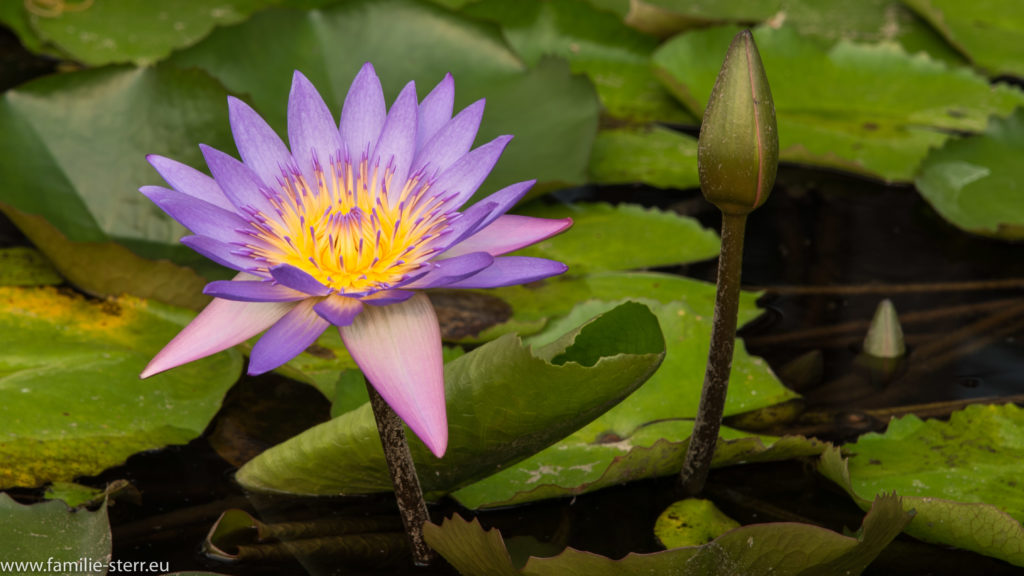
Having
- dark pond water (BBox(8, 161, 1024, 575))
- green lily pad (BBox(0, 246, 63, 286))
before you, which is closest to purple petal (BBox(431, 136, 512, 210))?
dark pond water (BBox(8, 161, 1024, 575))

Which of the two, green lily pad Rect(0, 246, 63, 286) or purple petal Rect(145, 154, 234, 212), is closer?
purple petal Rect(145, 154, 234, 212)

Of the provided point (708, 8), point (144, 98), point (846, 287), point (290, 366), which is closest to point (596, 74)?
point (708, 8)

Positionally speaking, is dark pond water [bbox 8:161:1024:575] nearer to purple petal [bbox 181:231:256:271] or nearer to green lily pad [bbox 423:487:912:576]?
green lily pad [bbox 423:487:912:576]

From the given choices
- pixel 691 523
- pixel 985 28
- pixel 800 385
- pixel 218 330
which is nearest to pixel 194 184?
Result: pixel 218 330

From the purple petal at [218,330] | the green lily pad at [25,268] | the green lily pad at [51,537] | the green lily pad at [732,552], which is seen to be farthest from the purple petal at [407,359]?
the green lily pad at [25,268]

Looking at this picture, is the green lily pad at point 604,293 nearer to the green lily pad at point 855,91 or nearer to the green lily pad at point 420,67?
the green lily pad at point 420,67

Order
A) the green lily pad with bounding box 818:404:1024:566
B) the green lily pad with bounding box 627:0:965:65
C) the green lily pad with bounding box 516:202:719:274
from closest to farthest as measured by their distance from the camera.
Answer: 1. the green lily pad with bounding box 818:404:1024:566
2. the green lily pad with bounding box 516:202:719:274
3. the green lily pad with bounding box 627:0:965:65

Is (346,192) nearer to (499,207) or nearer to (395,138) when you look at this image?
(395,138)
